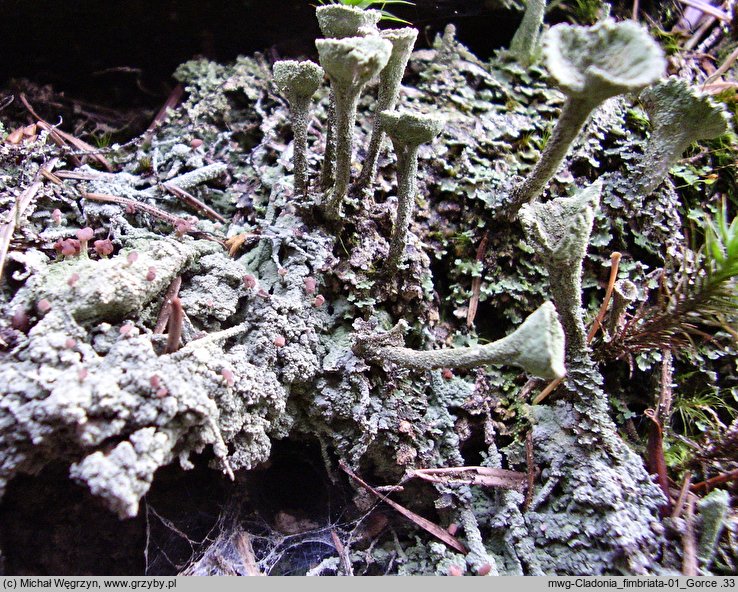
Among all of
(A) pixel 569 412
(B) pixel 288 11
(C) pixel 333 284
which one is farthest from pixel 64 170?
(A) pixel 569 412

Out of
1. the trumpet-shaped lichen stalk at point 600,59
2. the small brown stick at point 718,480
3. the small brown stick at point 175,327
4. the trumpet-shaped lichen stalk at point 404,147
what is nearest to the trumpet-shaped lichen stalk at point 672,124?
the trumpet-shaped lichen stalk at point 600,59

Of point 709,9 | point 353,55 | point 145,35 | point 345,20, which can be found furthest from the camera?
point 709,9

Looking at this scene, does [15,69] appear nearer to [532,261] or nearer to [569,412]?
[532,261]

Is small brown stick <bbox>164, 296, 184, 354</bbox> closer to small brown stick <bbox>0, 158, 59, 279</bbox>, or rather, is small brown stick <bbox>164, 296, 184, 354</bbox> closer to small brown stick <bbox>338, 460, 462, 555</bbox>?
small brown stick <bbox>0, 158, 59, 279</bbox>

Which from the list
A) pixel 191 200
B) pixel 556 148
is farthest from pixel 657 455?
pixel 191 200

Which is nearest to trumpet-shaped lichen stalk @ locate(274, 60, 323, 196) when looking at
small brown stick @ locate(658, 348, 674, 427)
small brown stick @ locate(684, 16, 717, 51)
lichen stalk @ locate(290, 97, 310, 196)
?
lichen stalk @ locate(290, 97, 310, 196)

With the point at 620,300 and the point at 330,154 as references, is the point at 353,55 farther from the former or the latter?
the point at 620,300
